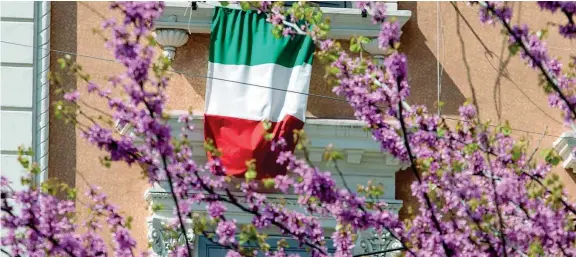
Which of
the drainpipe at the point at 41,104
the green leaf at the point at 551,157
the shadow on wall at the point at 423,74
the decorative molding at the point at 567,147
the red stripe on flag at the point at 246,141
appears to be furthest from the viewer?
the shadow on wall at the point at 423,74

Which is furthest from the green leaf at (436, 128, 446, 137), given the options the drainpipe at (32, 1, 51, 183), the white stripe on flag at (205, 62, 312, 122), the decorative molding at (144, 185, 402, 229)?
the drainpipe at (32, 1, 51, 183)

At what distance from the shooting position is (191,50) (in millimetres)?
15000

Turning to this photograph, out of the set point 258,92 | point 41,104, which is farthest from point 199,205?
point 41,104

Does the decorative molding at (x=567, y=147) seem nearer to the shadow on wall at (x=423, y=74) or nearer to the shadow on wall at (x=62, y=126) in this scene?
the shadow on wall at (x=423, y=74)

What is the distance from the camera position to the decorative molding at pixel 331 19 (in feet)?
48.8

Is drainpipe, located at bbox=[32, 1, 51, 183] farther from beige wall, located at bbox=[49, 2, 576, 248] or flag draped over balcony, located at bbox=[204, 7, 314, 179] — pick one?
flag draped over balcony, located at bbox=[204, 7, 314, 179]

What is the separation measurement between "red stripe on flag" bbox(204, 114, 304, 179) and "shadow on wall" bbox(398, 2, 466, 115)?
1114 mm

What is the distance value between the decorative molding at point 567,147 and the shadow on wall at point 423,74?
83cm

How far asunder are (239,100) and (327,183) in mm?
3155

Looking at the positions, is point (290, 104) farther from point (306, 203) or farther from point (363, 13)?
point (306, 203)

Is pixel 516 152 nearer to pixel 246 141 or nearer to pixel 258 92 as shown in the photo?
pixel 246 141

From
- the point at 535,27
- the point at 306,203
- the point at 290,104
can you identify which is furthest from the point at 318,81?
the point at 306,203

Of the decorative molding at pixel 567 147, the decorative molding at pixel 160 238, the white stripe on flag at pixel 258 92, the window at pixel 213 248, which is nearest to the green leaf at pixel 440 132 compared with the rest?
the white stripe on flag at pixel 258 92

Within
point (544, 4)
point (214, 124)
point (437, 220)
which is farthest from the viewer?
point (214, 124)
